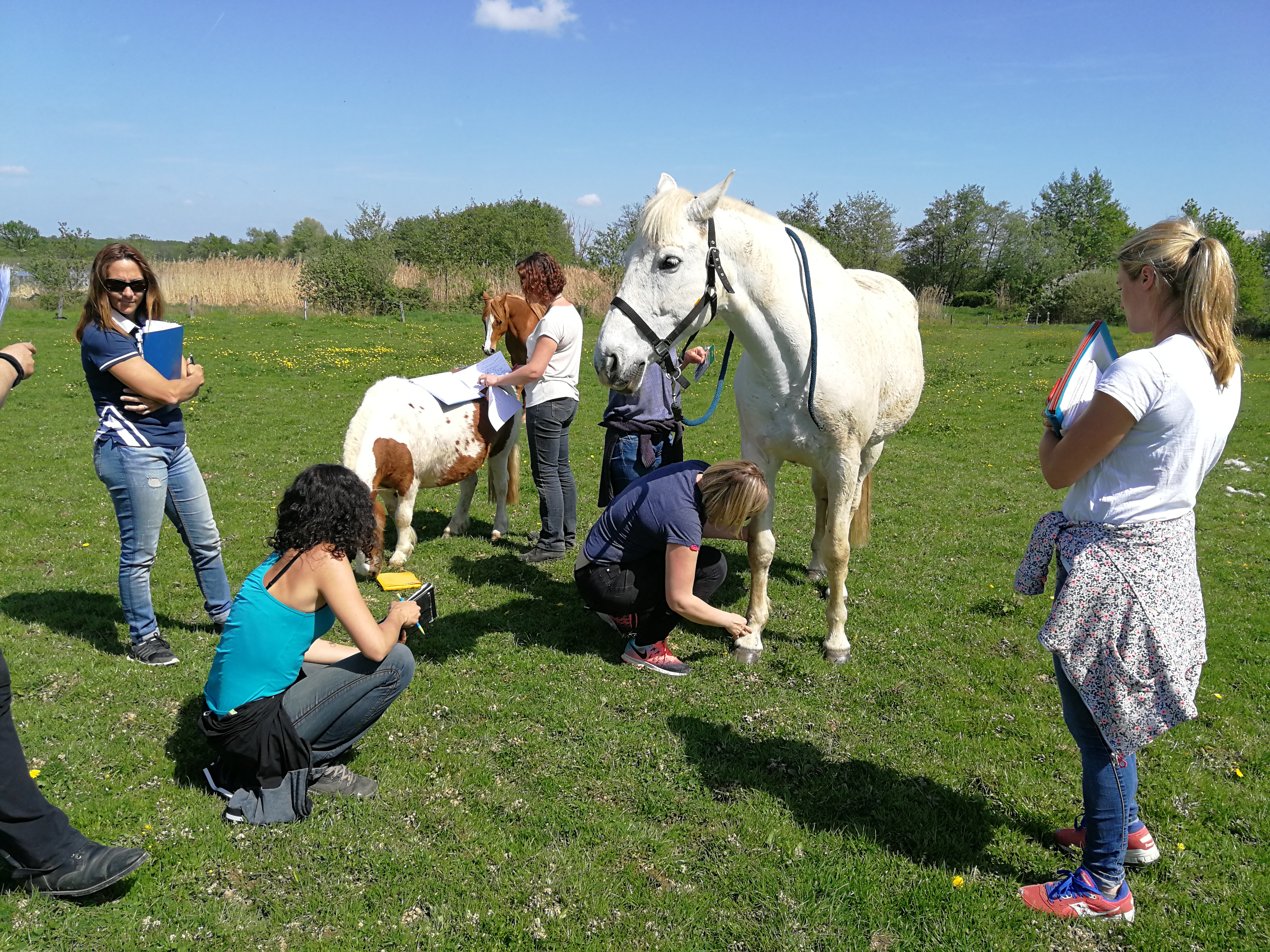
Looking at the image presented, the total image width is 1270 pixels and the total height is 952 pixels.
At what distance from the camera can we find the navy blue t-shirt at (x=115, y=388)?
405cm

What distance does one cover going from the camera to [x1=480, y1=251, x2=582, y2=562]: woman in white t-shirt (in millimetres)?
5984

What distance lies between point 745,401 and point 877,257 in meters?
46.4

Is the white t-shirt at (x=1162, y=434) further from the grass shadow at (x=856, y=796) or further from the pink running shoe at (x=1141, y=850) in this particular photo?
the grass shadow at (x=856, y=796)

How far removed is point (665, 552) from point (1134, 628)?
2449 mm

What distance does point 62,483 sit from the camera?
28.5ft

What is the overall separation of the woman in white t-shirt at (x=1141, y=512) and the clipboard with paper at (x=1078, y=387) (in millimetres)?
61

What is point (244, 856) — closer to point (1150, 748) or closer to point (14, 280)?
point (1150, 748)

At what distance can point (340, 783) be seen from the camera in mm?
3414

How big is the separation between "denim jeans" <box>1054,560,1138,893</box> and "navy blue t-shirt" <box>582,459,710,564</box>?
6.32 ft

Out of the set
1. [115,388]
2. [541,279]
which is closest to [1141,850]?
[541,279]

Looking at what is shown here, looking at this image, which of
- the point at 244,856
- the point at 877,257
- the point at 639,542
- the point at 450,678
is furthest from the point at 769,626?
the point at 877,257

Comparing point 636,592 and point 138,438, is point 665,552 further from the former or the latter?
point 138,438

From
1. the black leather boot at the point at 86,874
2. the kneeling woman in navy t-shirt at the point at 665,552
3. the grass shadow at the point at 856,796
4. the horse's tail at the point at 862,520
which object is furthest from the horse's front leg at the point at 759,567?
the black leather boot at the point at 86,874

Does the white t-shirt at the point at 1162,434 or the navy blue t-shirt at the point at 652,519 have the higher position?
the white t-shirt at the point at 1162,434
